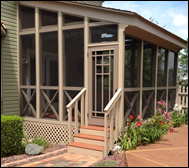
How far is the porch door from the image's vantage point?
18.1ft

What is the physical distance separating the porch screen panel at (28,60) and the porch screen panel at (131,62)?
293 cm

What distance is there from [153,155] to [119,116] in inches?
52.5

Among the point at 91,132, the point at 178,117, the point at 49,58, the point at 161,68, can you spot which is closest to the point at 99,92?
the point at 91,132

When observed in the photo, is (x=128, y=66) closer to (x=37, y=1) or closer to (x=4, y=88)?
(x=37, y=1)

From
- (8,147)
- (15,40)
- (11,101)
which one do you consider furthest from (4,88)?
(8,147)

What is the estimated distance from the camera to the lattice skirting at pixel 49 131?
6224 mm

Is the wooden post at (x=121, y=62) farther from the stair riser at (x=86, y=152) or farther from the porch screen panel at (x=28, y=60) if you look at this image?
the porch screen panel at (x=28, y=60)

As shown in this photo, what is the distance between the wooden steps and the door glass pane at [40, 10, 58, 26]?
323cm

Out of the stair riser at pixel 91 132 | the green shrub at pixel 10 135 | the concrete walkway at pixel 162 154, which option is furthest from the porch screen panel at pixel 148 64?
the green shrub at pixel 10 135

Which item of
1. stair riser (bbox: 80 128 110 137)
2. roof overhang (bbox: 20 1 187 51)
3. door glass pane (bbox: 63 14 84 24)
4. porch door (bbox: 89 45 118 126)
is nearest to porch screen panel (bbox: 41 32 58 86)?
door glass pane (bbox: 63 14 84 24)

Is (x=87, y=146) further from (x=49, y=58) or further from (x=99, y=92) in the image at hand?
(x=49, y=58)

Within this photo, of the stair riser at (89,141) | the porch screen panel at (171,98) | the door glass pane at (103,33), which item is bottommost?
the stair riser at (89,141)

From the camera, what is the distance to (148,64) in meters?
6.95

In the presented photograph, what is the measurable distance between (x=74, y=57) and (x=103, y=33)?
3.51 feet
